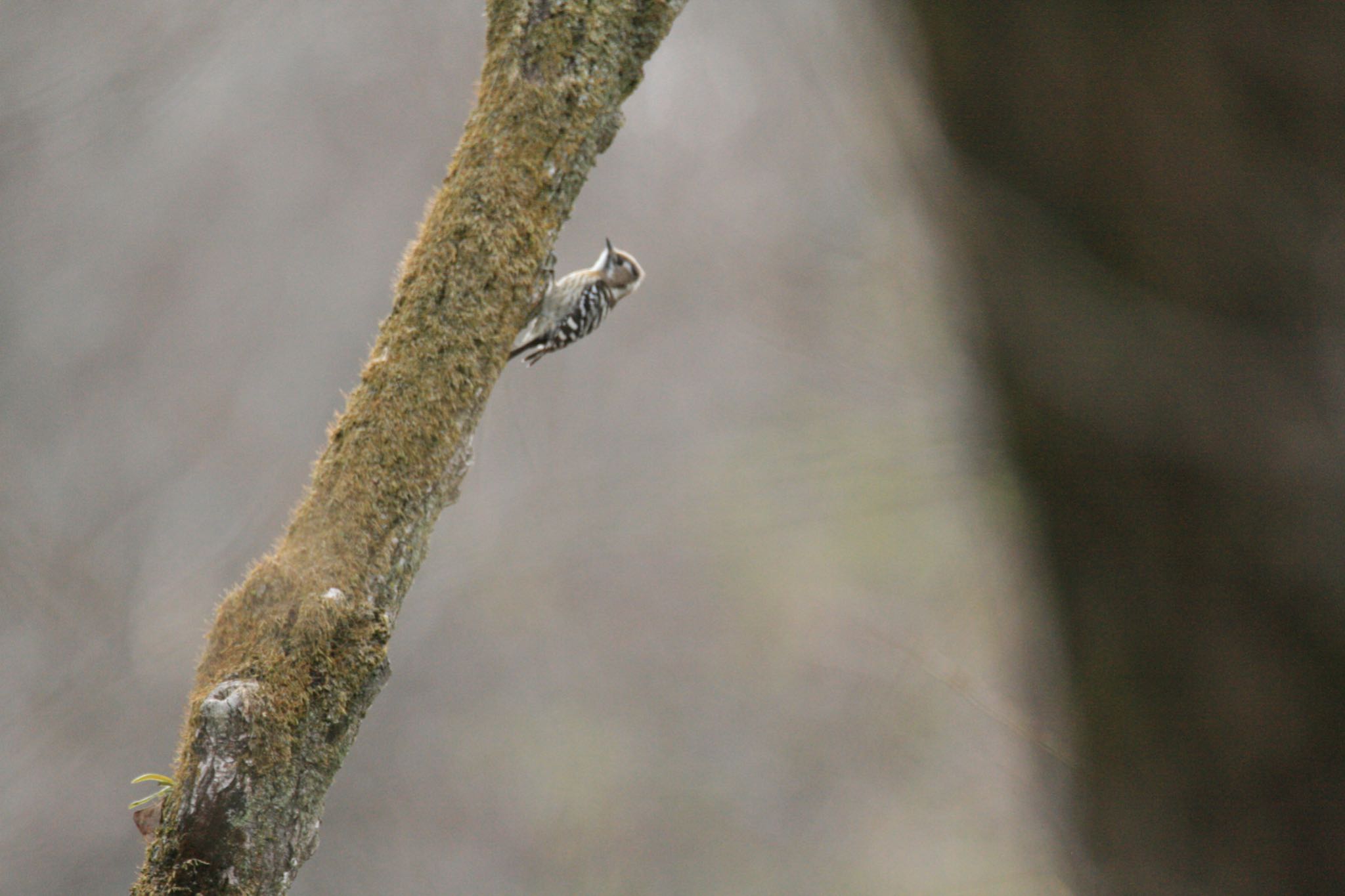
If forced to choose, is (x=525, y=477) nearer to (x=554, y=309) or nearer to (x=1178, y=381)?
(x=554, y=309)

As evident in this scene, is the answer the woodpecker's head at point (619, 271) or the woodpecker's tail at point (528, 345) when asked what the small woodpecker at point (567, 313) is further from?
the woodpecker's head at point (619, 271)

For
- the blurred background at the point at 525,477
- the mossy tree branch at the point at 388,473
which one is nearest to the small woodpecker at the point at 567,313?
the mossy tree branch at the point at 388,473

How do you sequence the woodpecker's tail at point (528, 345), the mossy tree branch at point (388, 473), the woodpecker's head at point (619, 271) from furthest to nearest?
the woodpecker's head at point (619, 271) → the woodpecker's tail at point (528, 345) → the mossy tree branch at point (388, 473)

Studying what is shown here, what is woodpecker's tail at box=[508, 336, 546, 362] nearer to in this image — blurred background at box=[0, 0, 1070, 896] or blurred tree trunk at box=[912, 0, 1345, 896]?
blurred tree trunk at box=[912, 0, 1345, 896]

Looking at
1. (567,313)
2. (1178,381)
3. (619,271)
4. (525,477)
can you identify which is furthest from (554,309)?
(525,477)

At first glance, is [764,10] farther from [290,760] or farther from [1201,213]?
[1201,213]

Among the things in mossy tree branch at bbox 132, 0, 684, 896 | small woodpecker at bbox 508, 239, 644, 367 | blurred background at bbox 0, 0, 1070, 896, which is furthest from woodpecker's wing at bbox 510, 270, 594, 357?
blurred background at bbox 0, 0, 1070, 896

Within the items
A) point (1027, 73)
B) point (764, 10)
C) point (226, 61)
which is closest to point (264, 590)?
point (1027, 73)
